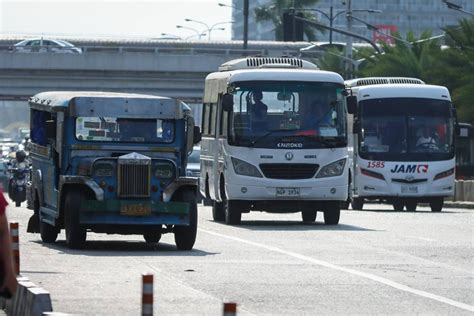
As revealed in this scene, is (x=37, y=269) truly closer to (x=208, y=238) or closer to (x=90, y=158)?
(x=90, y=158)

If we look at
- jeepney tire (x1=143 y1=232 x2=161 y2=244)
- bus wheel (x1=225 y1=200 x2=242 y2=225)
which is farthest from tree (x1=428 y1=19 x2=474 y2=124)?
jeepney tire (x1=143 y1=232 x2=161 y2=244)

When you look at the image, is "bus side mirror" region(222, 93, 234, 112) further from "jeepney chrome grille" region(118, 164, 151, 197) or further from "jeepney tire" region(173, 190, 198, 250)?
"jeepney chrome grille" region(118, 164, 151, 197)

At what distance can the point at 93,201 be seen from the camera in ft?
74.4

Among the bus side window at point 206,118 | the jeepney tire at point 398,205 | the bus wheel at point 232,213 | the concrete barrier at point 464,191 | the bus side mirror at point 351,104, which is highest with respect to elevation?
the bus side mirror at point 351,104

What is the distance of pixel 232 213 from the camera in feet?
103

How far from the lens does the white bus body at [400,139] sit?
41438mm

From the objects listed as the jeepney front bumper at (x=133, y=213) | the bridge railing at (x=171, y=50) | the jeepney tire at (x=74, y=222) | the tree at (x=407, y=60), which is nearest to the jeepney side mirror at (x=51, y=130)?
the jeepney tire at (x=74, y=222)

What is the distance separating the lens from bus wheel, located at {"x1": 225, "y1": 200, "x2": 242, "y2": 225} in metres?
31.2

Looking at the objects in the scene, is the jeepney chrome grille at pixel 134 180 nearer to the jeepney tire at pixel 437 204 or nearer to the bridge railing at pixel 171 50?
the jeepney tire at pixel 437 204

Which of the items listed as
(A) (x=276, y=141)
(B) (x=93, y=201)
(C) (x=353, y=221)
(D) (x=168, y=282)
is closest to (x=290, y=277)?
(D) (x=168, y=282)

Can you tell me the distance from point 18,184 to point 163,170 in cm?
2006

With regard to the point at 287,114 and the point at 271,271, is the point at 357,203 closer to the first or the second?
the point at 287,114

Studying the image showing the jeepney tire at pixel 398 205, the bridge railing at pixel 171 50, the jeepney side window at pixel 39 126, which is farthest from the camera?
the bridge railing at pixel 171 50

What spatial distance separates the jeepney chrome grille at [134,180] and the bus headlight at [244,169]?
8.07m
